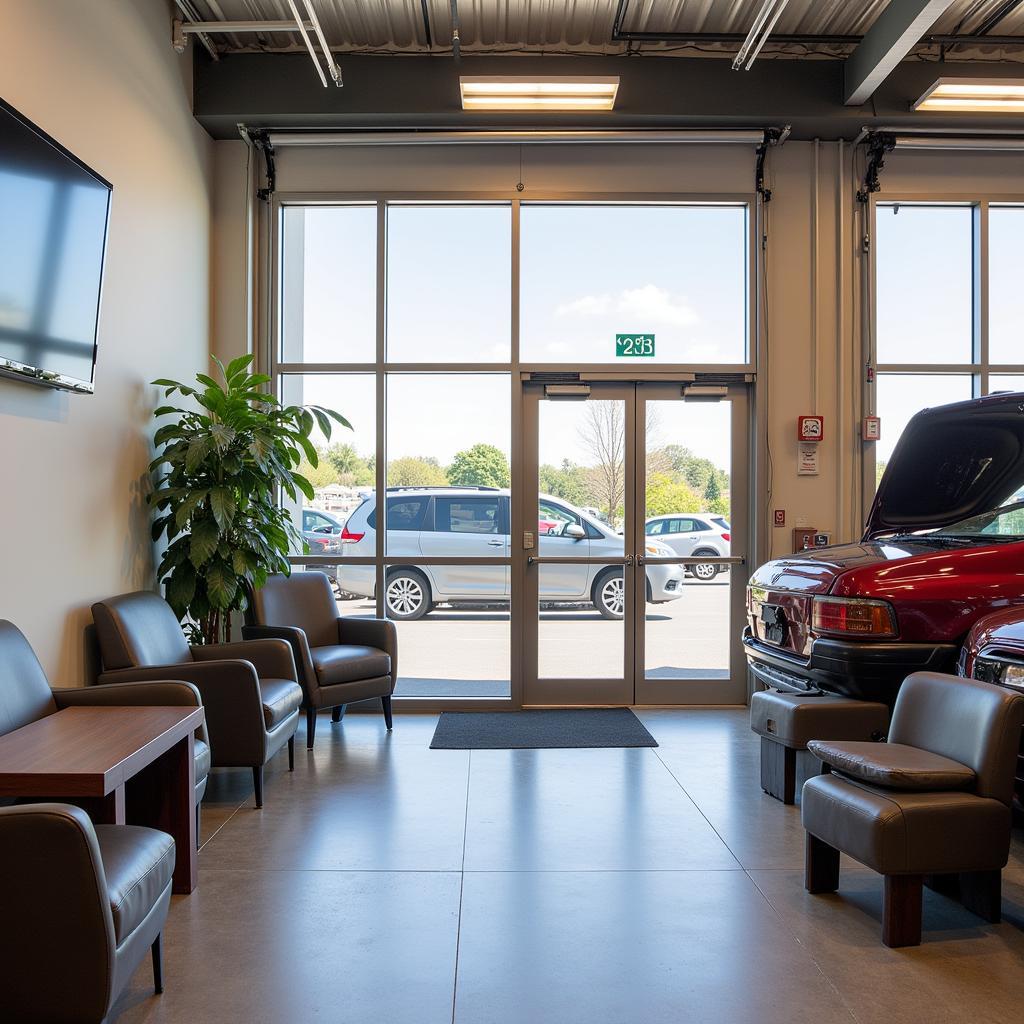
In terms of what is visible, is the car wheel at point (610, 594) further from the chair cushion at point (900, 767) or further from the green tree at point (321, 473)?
the chair cushion at point (900, 767)

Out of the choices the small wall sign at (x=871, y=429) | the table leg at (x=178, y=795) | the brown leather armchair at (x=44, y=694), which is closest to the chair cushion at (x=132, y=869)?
the table leg at (x=178, y=795)

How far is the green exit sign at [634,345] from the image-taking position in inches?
242

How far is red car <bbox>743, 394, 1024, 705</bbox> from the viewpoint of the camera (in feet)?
11.4

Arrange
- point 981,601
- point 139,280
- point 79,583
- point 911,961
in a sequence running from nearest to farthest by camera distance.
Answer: point 911,961 → point 981,601 → point 79,583 → point 139,280

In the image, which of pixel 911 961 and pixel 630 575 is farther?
pixel 630 575

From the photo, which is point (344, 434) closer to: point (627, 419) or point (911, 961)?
point (627, 419)

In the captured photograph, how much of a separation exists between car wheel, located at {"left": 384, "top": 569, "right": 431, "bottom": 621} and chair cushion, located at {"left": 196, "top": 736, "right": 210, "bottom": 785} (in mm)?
2715

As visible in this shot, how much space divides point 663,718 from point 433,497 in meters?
2.19

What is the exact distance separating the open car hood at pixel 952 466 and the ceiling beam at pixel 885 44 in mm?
2340

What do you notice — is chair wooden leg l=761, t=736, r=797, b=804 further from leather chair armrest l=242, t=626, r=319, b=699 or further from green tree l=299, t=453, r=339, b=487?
green tree l=299, t=453, r=339, b=487

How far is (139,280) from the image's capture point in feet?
15.6

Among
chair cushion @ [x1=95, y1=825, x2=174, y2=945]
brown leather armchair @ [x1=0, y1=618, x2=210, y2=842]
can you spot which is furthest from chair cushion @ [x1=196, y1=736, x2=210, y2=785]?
chair cushion @ [x1=95, y1=825, x2=174, y2=945]

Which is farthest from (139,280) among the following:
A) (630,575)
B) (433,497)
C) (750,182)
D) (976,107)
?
(976,107)

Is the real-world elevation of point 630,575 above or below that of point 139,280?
below
